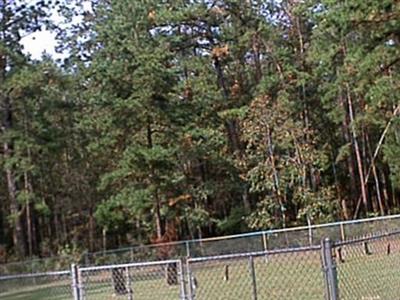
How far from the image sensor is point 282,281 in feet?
47.8

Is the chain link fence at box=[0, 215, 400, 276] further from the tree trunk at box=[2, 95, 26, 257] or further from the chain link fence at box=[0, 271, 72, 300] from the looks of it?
the tree trunk at box=[2, 95, 26, 257]

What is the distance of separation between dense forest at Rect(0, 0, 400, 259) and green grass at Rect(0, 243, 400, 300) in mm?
11777

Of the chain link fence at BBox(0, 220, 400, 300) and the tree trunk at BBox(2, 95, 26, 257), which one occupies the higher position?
the tree trunk at BBox(2, 95, 26, 257)

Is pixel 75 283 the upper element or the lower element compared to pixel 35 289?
upper

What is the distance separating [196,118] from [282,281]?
1953cm

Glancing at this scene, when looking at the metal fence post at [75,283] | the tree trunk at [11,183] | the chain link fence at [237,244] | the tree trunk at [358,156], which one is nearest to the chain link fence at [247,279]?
the metal fence post at [75,283]

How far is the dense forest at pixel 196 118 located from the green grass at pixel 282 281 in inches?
464

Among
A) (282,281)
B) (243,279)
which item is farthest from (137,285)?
(282,281)

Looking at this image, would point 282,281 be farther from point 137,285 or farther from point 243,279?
point 137,285

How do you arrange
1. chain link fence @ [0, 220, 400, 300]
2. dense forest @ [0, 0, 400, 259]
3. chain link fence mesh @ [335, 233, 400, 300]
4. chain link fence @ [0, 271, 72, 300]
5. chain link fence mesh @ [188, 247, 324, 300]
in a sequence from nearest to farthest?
chain link fence @ [0, 220, 400, 300] < chain link fence mesh @ [335, 233, 400, 300] < chain link fence mesh @ [188, 247, 324, 300] < chain link fence @ [0, 271, 72, 300] < dense forest @ [0, 0, 400, 259]

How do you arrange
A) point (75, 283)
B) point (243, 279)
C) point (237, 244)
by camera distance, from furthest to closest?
point (237, 244), point (243, 279), point (75, 283)

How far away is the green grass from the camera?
11.1 m

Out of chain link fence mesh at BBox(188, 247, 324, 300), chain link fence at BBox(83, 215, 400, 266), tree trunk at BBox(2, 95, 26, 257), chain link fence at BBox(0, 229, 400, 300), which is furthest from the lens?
tree trunk at BBox(2, 95, 26, 257)

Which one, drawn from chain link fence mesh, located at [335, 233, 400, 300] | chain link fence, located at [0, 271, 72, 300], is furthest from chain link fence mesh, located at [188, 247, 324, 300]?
chain link fence, located at [0, 271, 72, 300]
